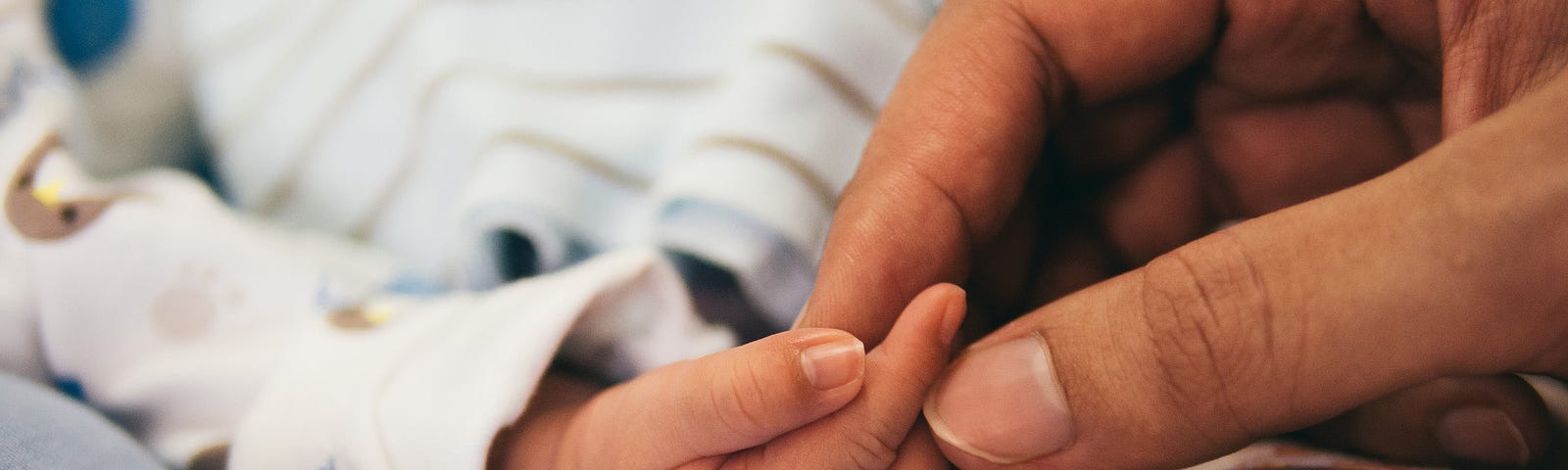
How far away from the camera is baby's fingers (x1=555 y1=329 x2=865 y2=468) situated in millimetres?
427

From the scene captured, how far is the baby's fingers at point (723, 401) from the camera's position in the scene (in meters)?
0.43

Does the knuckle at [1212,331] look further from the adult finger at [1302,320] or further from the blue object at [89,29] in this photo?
the blue object at [89,29]

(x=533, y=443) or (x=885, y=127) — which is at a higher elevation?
(x=885, y=127)

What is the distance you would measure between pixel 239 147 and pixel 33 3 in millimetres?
210

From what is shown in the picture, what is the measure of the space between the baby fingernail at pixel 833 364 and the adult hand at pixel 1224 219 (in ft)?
0.16

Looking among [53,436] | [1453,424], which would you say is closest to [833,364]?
[1453,424]

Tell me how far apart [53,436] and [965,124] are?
599mm

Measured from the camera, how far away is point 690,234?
24.6 inches

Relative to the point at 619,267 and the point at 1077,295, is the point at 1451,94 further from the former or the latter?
the point at 619,267

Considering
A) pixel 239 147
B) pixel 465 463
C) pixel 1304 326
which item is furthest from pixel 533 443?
pixel 239 147

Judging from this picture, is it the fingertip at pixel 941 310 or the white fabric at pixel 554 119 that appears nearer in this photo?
the fingertip at pixel 941 310

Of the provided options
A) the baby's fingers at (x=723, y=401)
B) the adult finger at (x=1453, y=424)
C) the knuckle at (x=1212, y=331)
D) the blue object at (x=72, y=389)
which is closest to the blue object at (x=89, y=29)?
the blue object at (x=72, y=389)

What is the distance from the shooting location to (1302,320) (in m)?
0.35

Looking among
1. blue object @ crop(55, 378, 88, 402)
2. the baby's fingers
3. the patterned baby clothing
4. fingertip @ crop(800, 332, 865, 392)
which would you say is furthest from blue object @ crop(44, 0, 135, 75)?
fingertip @ crop(800, 332, 865, 392)
